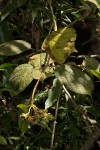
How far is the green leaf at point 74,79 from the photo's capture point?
63 cm

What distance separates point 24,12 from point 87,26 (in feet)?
1.20

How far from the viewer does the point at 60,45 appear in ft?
2.26

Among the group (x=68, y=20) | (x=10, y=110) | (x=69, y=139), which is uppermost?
(x=68, y=20)

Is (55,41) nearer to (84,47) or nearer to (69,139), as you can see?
(69,139)

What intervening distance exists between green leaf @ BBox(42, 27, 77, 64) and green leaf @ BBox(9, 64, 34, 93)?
6 centimetres

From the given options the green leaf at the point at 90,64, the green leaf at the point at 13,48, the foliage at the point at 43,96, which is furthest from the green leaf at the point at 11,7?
the green leaf at the point at 90,64

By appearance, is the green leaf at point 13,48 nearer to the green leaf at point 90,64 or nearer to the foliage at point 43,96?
the foliage at point 43,96

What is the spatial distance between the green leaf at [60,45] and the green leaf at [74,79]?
0.03 meters

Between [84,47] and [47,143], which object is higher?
[84,47]

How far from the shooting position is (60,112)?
1.15 metres

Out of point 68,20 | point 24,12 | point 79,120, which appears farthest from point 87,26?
point 79,120

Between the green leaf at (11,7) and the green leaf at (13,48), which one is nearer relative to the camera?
the green leaf at (13,48)

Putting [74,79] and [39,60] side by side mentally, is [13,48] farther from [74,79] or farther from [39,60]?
[74,79]

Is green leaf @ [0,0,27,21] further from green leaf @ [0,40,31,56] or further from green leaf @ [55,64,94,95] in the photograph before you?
green leaf @ [55,64,94,95]
